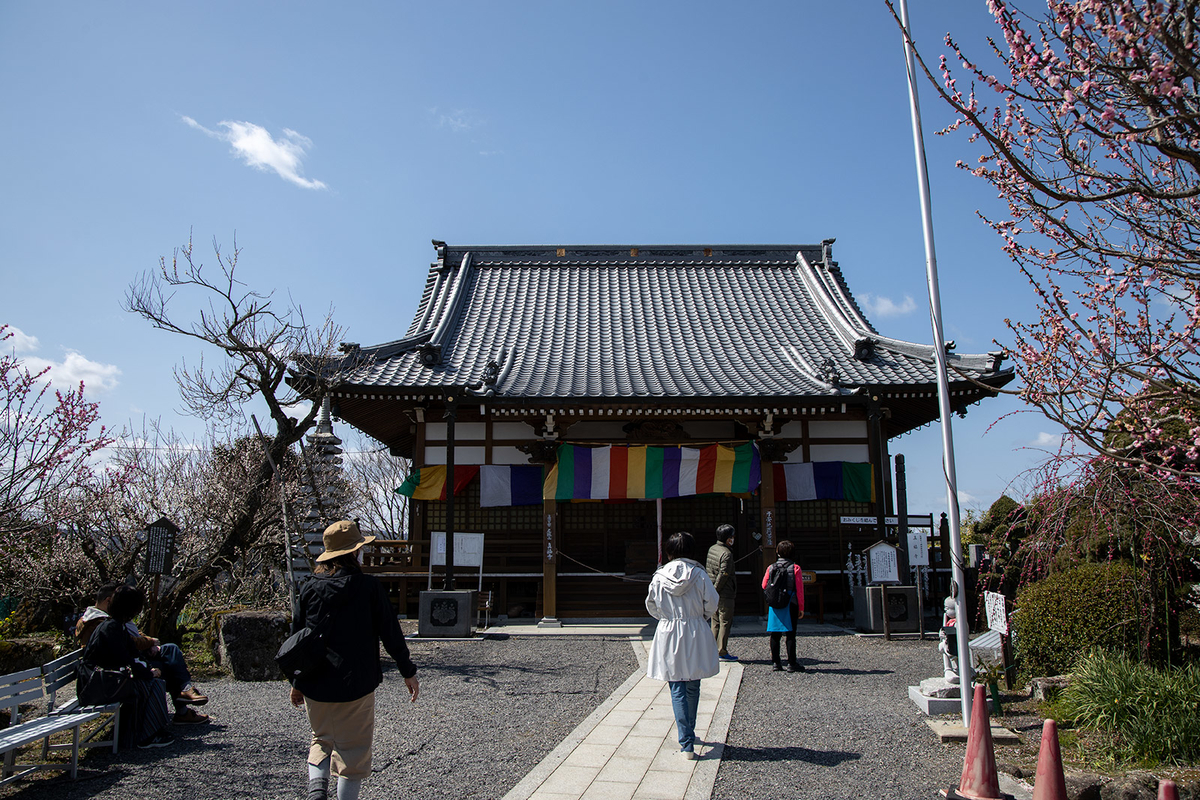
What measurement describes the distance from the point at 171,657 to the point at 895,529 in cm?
1149

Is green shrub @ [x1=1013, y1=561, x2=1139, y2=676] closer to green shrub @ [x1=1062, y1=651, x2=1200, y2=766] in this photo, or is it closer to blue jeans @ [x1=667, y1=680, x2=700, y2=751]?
green shrub @ [x1=1062, y1=651, x2=1200, y2=766]

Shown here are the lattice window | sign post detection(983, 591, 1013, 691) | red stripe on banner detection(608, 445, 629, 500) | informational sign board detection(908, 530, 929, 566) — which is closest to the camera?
sign post detection(983, 591, 1013, 691)

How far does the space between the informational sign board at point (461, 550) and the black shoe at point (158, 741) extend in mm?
6506

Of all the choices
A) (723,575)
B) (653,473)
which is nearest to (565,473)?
(653,473)

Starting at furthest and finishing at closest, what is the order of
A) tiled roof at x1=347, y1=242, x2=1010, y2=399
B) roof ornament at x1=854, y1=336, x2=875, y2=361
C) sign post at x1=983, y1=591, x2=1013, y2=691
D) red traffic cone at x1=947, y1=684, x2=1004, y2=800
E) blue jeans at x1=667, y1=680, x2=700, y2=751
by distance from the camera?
roof ornament at x1=854, y1=336, x2=875, y2=361 < tiled roof at x1=347, y1=242, x2=1010, y2=399 < sign post at x1=983, y1=591, x2=1013, y2=691 < blue jeans at x1=667, y1=680, x2=700, y2=751 < red traffic cone at x1=947, y1=684, x2=1004, y2=800

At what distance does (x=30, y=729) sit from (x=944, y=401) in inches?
259

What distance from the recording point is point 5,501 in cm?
526

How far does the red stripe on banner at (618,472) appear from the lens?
12.3m

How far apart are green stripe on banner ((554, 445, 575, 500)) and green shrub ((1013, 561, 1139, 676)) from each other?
23.4ft

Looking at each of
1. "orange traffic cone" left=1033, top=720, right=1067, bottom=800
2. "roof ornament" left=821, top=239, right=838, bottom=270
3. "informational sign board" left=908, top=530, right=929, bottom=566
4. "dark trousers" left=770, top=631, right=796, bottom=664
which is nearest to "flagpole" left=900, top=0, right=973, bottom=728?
"orange traffic cone" left=1033, top=720, right=1067, bottom=800

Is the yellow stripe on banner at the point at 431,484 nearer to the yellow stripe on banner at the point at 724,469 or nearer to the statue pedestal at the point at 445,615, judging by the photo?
the statue pedestal at the point at 445,615

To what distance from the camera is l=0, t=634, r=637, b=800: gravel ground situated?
4.44 metres

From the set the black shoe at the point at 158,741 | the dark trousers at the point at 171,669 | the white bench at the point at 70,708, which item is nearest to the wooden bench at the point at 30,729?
the white bench at the point at 70,708

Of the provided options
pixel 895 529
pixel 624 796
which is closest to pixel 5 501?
pixel 624 796
